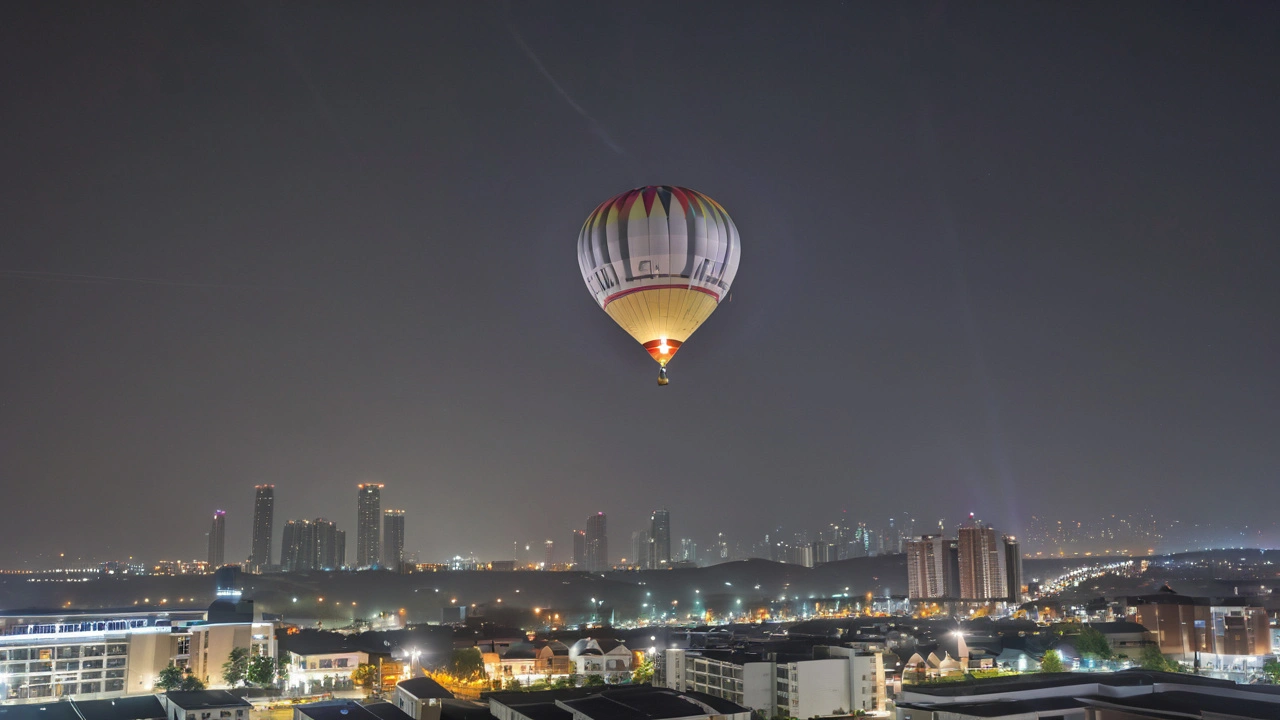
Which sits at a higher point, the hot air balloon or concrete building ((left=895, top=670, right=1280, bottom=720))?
the hot air balloon

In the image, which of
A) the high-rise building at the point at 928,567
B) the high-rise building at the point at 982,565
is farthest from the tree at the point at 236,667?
the high-rise building at the point at 928,567

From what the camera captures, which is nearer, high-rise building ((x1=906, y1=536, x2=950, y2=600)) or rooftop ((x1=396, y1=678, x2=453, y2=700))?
rooftop ((x1=396, y1=678, x2=453, y2=700))

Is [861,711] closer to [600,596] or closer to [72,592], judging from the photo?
[600,596]

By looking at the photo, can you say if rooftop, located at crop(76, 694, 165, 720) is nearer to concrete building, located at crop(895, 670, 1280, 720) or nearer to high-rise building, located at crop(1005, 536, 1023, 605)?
concrete building, located at crop(895, 670, 1280, 720)

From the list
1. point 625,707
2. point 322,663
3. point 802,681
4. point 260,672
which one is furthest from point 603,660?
point 625,707

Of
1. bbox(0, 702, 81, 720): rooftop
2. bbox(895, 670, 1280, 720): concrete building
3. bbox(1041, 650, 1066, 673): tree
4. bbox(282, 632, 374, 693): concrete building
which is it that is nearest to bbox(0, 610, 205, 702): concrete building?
bbox(282, 632, 374, 693): concrete building

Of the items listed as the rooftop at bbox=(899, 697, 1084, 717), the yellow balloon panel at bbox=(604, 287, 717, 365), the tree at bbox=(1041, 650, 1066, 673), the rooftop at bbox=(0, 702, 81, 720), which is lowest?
the tree at bbox=(1041, 650, 1066, 673)

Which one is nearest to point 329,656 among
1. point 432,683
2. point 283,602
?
point 432,683

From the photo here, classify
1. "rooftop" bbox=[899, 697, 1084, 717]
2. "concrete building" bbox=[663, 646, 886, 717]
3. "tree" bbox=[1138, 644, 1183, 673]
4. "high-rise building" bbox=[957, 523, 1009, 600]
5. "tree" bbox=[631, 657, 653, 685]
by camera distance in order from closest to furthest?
"rooftop" bbox=[899, 697, 1084, 717] < "concrete building" bbox=[663, 646, 886, 717] < "tree" bbox=[631, 657, 653, 685] < "tree" bbox=[1138, 644, 1183, 673] < "high-rise building" bbox=[957, 523, 1009, 600]
